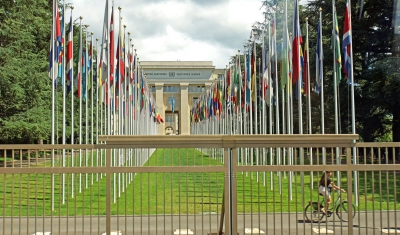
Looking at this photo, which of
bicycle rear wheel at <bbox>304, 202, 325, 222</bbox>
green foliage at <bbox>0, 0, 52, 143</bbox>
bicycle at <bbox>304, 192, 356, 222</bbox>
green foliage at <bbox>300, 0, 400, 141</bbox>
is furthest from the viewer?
green foliage at <bbox>300, 0, 400, 141</bbox>

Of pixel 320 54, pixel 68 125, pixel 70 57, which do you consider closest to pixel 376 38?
pixel 320 54

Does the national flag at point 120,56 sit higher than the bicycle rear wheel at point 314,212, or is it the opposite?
the national flag at point 120,56

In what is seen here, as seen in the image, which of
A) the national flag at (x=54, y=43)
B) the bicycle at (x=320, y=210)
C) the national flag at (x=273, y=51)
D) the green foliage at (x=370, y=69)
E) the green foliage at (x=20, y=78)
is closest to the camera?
the bicycle at (x=320, y=210)

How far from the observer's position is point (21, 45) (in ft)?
114

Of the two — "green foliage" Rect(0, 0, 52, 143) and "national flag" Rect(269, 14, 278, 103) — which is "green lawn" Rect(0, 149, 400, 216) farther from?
"green foliage" Rect(0, 0, 52, 143)

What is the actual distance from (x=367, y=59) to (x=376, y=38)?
7.41ft

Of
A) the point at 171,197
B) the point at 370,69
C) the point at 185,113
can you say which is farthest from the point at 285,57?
the point at 185,113

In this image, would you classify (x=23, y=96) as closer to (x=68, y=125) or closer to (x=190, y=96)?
(x=68, y=125)

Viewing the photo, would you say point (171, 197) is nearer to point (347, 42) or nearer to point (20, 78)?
point (347, 42)

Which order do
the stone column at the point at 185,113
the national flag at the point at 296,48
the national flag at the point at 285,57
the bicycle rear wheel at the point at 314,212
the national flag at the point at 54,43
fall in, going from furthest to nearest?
the stone column at the point at 185,113, the national flag at the point at 285,57, the national flag at the point at 296,48, the national flag at the point at 54,43, the bicycle rear wheel at the point at 314,212

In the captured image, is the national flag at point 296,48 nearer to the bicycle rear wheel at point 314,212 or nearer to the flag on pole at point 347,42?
the flag on pole at point 347,42

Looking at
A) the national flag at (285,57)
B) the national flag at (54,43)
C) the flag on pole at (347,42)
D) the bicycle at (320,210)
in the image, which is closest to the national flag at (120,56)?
the national flag at (54,43)

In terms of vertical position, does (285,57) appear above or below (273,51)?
below

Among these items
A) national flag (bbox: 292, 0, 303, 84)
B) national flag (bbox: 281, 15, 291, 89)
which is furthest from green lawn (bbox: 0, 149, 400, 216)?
national flag (bbox: 281, 15, 291, 89)
